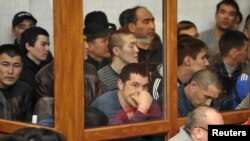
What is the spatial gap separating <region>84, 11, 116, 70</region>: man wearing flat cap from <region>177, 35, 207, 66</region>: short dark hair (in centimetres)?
65

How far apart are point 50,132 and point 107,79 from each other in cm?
210

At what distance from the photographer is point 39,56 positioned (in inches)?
180

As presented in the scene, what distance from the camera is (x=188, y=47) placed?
16.8 ft

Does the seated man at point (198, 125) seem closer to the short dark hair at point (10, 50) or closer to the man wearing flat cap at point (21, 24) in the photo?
the man wearing flat cap at point (21, 24)

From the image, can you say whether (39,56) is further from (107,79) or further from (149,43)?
(149,43)

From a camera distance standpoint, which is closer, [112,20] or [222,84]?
[112,20]

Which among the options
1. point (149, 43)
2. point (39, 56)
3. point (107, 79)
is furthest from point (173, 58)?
point (39, 56)

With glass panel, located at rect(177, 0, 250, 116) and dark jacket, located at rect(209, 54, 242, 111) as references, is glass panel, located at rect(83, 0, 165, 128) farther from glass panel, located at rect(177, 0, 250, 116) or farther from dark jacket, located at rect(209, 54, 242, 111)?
dark jacket, located at rect(209, 54, 242, 111)

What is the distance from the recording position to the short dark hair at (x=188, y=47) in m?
5.02

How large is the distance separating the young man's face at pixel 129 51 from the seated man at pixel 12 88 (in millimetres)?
737

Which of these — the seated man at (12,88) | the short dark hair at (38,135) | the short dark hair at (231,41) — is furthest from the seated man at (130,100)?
the short dark hair at (38,135)

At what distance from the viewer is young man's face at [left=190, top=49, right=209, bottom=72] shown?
17.0 ft

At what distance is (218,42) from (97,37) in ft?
4.15

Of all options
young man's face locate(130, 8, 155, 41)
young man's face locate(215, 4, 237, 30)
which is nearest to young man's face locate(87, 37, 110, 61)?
young man's face locate(130, 8, 155, 41)
